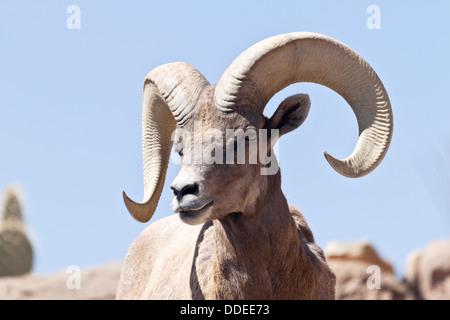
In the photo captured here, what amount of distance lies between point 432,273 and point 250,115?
45.9ft

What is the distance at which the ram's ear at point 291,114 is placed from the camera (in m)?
7.66

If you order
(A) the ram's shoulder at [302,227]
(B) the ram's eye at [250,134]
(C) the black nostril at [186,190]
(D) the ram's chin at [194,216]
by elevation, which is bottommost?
(A) the ram's shoulder at [302,227]

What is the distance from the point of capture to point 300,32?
7711 mm

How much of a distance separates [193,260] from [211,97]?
4.88 feet

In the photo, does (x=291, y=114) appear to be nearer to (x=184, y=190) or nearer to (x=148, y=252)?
(x=184, y=190)

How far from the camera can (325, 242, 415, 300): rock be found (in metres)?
17.4

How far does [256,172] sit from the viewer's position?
7.32m

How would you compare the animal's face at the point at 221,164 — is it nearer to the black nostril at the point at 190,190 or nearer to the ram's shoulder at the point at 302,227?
the black nostril at the point at 190,190

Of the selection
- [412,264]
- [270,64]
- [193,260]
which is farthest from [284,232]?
[412,264]

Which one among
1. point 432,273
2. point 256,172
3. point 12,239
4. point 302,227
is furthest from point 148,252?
point 12,239

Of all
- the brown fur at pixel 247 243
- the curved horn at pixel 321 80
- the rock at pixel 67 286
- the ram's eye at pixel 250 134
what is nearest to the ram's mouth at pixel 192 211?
the brown fur at pixel 247 243

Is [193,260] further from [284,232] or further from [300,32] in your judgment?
[300,32]

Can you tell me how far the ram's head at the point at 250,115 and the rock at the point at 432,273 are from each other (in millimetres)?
12349
